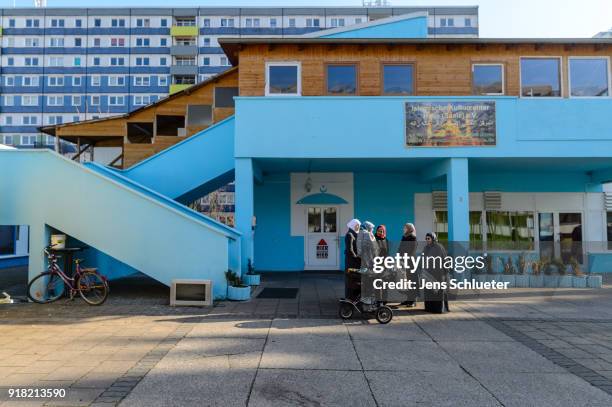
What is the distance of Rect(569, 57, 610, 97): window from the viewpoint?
41.6 ft

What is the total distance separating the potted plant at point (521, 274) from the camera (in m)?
12.0

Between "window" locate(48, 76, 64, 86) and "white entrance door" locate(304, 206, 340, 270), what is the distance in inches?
2484

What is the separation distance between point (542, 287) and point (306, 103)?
815 centimetres

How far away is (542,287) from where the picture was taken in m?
11.9

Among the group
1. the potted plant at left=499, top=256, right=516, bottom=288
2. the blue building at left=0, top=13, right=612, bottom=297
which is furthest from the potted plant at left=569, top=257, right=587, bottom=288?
the potted plant at left=499, top=256, right=516, bottom=288

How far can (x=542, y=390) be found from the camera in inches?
187

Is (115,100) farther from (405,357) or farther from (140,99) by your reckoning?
(405,357)

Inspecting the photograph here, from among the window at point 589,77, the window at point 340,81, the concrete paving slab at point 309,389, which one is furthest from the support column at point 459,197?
the concrete paving slab at point 309,389

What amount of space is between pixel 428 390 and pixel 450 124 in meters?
8.74

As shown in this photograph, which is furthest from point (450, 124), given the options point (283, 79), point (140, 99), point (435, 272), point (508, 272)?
point (140, 99)

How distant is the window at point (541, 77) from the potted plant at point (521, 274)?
471 cm

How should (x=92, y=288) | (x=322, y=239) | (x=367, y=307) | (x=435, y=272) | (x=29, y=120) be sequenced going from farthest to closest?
(x=29, y=120) < (x=322, y=239) < (x=92, y=288) < (x=435, y=272) < (x=367, y=307)

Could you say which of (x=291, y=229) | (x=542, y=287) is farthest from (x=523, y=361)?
(x=291, y=229)

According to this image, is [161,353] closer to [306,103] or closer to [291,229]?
[306,103]
